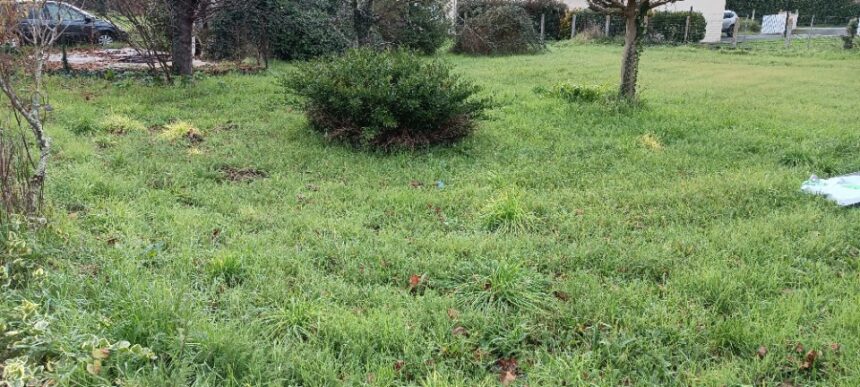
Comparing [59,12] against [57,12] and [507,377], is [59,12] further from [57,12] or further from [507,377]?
[507,377]

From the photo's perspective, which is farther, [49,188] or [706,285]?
[49,188]

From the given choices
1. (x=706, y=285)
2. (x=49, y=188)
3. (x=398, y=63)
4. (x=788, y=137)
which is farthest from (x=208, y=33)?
(x=706, y=285)

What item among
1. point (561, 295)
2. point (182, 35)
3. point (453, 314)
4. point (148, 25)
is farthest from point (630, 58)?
point (148, 25)

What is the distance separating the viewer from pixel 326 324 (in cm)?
279

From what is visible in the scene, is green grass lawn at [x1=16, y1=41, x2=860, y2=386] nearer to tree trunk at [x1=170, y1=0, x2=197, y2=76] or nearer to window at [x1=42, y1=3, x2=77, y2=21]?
window at [x1=42, y1=3, x2=77, y2=21]

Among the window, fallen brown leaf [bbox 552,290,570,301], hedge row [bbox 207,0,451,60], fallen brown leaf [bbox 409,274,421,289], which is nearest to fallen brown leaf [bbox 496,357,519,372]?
fallen brown leaf [bbox 552,290,570,301]

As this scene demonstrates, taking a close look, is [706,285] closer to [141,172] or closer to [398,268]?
[398,268]

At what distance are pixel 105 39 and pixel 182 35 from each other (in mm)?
7786

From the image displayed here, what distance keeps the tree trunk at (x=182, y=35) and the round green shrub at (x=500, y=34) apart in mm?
8784

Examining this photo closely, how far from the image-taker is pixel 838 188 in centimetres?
473

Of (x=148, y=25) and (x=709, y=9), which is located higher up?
(x=709, y=9)

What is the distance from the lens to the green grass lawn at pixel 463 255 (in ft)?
8.45

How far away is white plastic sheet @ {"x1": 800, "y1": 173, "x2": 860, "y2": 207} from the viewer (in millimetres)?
4457

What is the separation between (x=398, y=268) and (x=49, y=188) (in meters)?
2.91
